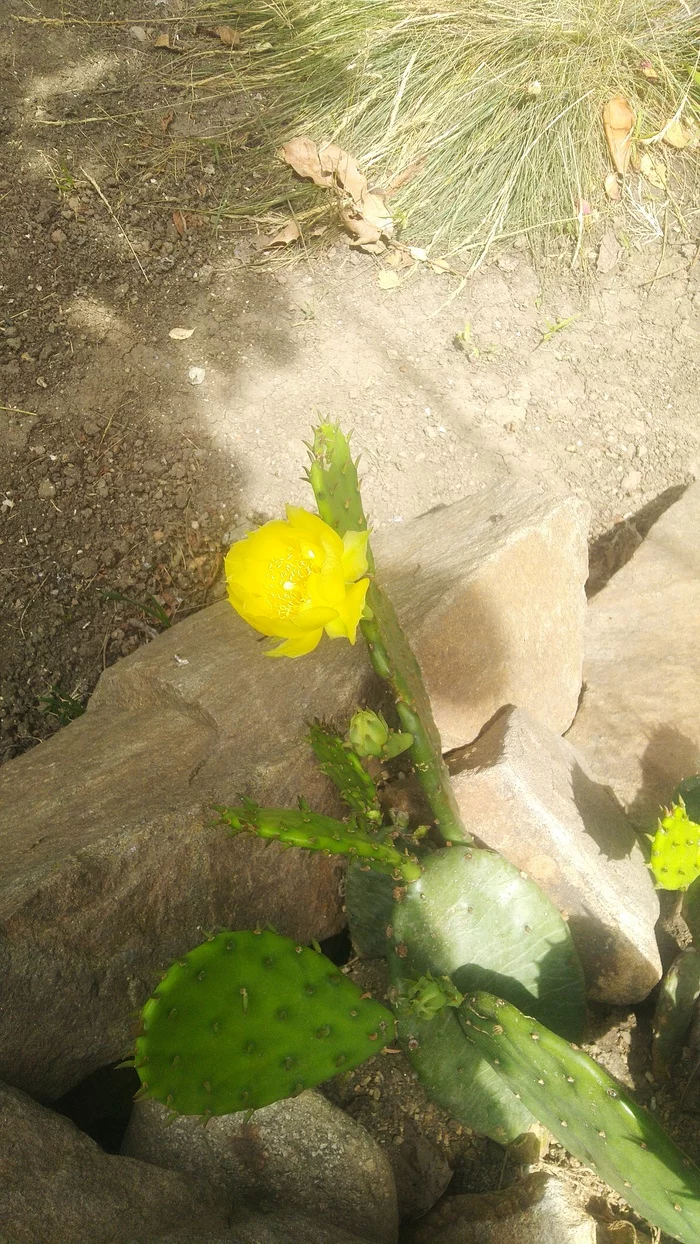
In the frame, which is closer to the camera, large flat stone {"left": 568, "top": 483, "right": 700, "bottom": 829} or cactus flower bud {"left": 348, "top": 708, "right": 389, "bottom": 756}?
cactus flower bud {"left": 348, "top": 708, "right": 389, "bottom": 756}

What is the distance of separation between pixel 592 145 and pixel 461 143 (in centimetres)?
A: 50

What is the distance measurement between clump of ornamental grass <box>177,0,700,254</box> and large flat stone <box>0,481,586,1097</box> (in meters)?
1.62

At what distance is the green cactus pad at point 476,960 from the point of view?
150cm

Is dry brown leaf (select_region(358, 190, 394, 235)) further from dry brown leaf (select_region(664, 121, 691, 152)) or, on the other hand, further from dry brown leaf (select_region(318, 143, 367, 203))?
dry brown leaf (select_region(664, 121, 691, 152))

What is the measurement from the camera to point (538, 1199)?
4.68 feet

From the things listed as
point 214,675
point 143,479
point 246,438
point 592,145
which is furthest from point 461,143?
point 214,675

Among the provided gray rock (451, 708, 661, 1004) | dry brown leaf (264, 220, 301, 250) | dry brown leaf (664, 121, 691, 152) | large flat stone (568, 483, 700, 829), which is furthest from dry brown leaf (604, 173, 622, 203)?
gray rock (451, 708, 661, 1004)

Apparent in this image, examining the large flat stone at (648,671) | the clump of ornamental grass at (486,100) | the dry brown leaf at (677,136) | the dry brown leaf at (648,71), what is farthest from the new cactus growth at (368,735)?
the dry brown leaf at (648,71)

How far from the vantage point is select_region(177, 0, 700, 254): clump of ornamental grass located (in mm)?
3348

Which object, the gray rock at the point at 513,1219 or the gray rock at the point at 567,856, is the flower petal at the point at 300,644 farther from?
the gray rock at the point at 513,1219

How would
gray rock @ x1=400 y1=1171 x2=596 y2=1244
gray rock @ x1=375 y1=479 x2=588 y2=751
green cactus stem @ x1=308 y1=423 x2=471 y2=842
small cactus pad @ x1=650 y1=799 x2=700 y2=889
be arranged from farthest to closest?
gray rock @ x1=375 y1=479 x2=588 y2=751 < small cactus pad @ x1=650 y1=799 x2=700 y2=889 < gray rock @ x1=400 y1=1171 x2=596 y2=1244 < green cactus stem @ x1=308 y1=423 x2=471 y2=842

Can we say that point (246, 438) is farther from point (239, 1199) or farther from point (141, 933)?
point (239, 1199)

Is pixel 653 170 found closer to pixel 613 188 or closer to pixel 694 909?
pixel 613 188

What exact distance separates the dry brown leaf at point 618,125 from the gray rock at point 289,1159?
3386mm
